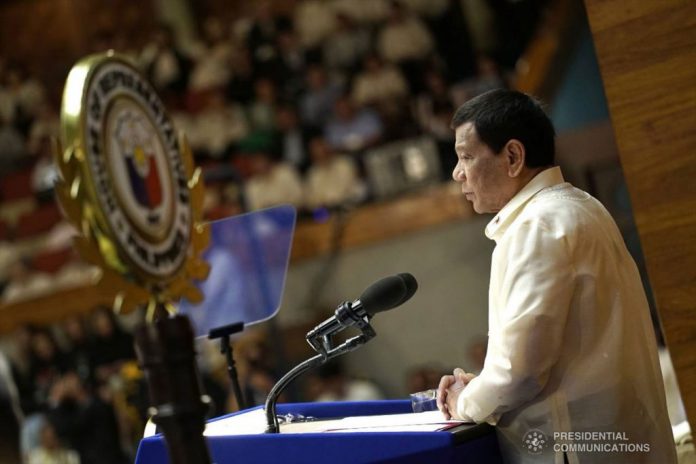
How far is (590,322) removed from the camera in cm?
203

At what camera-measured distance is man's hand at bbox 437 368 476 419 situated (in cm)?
212

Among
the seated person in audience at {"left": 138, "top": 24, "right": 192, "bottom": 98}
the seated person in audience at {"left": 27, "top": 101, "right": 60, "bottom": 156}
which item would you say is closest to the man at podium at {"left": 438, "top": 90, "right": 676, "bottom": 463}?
the seated person in audience at {"left": 138, "top": 24, "right": 192, "bottom": 98}

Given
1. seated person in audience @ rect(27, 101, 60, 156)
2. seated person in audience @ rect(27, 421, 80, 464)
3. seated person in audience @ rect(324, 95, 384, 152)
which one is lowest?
seated person in audience @ rect(27, 421, 80, 464)

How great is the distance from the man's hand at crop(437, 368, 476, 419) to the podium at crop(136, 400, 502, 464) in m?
0.08

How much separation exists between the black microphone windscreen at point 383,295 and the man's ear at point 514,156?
0.31 meters

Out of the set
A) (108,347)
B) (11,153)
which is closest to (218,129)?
(11,153)

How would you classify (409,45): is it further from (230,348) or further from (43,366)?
(230,348)

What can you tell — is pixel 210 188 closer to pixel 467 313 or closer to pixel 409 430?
pixel 467 313

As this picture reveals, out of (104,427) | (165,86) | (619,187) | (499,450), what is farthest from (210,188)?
(499,450)

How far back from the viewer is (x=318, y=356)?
7.30 feet

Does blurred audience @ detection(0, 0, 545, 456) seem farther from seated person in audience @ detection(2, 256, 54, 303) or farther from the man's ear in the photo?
the man's ear

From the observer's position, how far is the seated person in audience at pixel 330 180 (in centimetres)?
845

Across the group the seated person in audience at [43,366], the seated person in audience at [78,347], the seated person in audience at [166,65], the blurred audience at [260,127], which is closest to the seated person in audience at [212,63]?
the blurred audience at [260,127]

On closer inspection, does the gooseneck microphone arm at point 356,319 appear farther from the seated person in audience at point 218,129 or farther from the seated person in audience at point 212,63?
the seated person in audience at point 212,63
